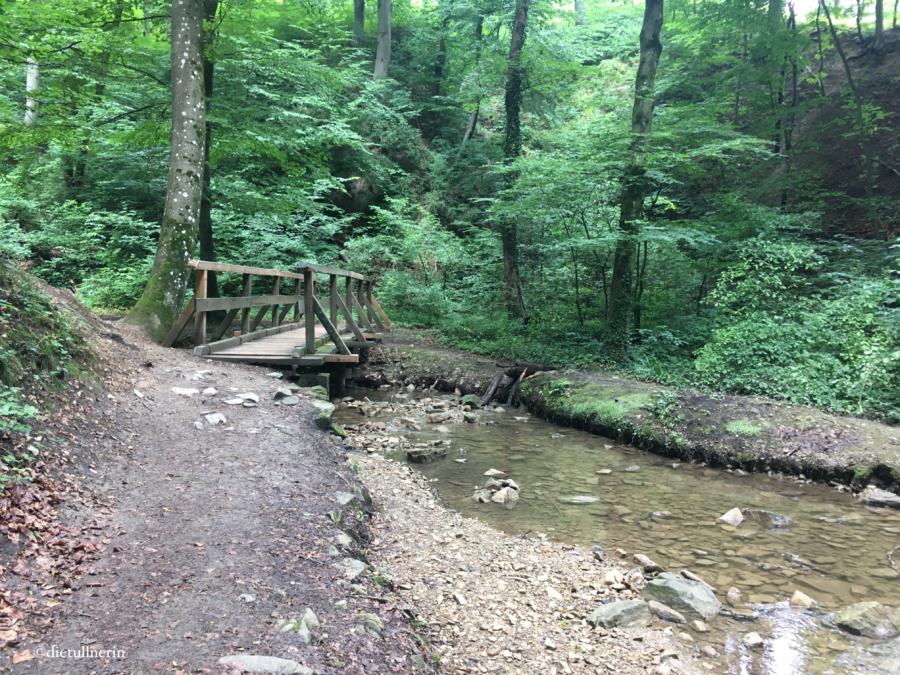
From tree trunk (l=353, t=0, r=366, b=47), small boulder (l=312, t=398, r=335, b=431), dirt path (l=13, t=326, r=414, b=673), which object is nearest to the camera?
dirt path (l=13, t=326, r=414, b=673)

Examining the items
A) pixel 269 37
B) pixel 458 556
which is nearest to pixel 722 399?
pixel 458 556

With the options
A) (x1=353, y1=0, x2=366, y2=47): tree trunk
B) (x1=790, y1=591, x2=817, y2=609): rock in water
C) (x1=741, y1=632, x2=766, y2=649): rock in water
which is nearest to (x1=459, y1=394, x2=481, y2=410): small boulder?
(x1=790, y1=591, x2=817, y2=609): rock in water

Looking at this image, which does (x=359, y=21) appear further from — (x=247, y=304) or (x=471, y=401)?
(x=471, y=401)

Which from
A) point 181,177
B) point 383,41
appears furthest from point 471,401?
point 383,41

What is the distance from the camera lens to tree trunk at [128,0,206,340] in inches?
356

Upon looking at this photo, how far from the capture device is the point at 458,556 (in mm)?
5023

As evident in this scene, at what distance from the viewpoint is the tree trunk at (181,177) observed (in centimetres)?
903

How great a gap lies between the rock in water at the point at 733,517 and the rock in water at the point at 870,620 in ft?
5.49

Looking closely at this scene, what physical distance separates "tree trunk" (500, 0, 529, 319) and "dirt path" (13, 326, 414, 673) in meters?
10.5

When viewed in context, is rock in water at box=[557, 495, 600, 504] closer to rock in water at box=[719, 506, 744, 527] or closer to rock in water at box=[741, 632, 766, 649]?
rock in water at box=[719, 506, 744, 527]

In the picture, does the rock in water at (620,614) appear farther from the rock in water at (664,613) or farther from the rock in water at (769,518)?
the rock in water at (769,518)

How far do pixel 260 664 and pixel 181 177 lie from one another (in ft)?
29.3

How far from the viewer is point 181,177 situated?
30.0ft

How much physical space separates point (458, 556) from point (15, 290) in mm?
5101
